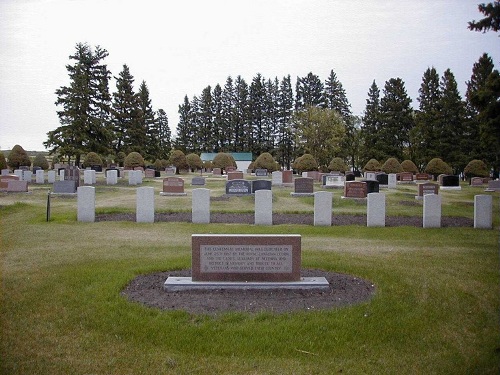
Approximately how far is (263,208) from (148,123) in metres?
58.7

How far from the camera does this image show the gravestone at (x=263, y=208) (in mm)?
15102

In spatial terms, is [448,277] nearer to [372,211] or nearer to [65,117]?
[372,211]

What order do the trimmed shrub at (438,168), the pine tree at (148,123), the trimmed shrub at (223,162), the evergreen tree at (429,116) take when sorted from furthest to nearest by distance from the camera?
the pine tree at (148,123), the trimmed shrub at (223,162), the evergreen tree at (429,116), the trimmed shrub at (438,168)

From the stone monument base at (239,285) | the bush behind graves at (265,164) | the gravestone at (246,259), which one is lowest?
the stone monument base at (239,285)

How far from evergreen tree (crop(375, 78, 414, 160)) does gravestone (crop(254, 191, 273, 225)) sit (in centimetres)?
5159

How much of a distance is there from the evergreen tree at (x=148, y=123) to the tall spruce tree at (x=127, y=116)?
95 cm

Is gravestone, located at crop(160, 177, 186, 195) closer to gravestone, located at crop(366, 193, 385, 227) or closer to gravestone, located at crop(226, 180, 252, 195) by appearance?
gravestone, located at crop(226, 180, 252, 195)

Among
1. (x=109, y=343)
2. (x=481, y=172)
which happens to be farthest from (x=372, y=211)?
(x=481, y=172)

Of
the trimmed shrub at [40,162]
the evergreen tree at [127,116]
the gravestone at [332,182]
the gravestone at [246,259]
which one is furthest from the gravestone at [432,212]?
the evergreen tree at [127,116]

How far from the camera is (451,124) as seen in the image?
5222 centimetres

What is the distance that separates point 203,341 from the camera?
16.7 feet

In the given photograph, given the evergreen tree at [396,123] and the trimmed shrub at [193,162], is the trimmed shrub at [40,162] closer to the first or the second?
the trimmed shrub at [193,162]

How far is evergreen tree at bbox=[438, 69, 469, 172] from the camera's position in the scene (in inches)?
2020

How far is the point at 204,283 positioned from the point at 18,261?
4.10 metres
